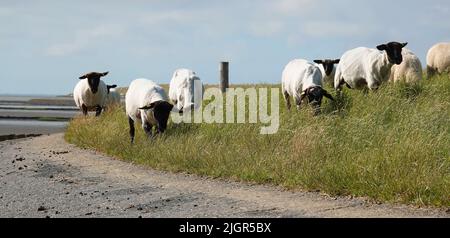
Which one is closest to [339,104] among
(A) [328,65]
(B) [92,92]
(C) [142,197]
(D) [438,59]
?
(A) [328,65]

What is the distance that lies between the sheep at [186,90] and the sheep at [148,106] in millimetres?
1200

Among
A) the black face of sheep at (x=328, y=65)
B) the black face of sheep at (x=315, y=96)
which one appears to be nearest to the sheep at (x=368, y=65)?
the black face of sheep at (x=328, y=65)

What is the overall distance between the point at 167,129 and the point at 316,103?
11.7 ft

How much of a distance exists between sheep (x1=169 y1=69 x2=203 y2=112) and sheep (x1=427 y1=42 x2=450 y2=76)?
9045 millimetres

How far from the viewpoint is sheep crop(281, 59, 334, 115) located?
47.2 ft

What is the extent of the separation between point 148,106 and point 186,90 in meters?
2.77

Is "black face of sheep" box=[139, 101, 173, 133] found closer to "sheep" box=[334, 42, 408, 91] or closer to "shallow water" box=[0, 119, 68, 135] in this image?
"sheep" box=[334, 42, 408, 91]

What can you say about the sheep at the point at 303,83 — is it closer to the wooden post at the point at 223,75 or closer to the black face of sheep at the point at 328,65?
the black face of sheep at the point at 328,65

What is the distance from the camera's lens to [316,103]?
47.0ft

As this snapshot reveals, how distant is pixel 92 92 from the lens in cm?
2052

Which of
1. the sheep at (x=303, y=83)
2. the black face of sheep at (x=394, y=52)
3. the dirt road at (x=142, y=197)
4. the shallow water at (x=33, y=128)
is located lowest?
the shallow water at (x=33, y=128)

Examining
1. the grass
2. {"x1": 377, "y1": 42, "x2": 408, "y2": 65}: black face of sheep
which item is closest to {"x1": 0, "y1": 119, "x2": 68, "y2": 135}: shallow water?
the grass

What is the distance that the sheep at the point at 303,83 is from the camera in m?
14.4
